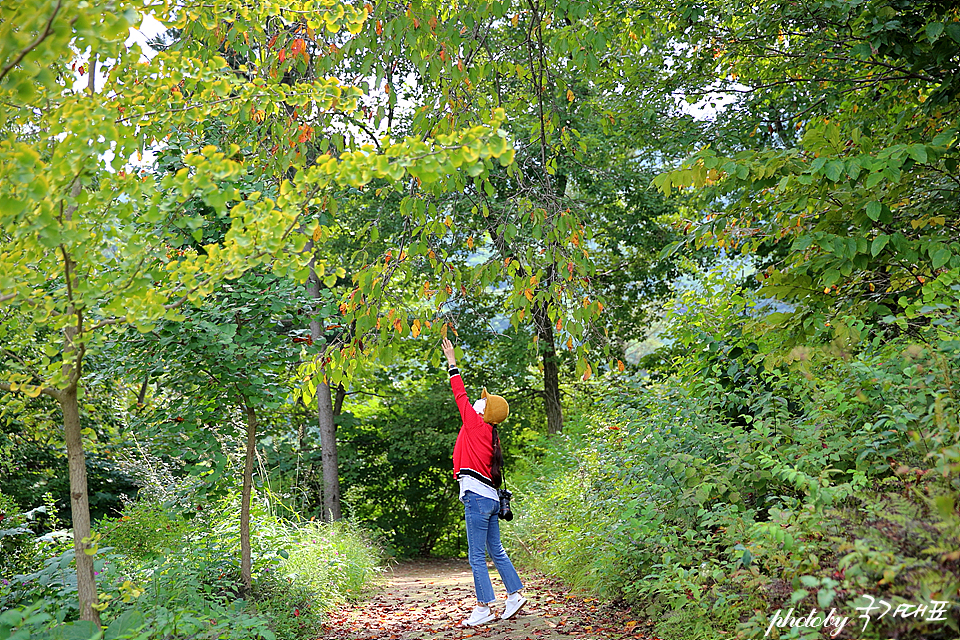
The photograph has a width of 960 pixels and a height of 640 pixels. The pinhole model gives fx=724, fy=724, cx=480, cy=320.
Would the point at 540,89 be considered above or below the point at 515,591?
above

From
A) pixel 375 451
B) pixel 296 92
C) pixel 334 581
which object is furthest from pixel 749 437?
pixel 375 451

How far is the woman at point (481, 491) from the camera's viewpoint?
5.38 m

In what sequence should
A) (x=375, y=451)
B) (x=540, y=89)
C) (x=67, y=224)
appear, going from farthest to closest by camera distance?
(x=375, y=451) < (x=540, y=89) < (x=67, y=224)

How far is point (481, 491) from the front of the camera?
17.6ft

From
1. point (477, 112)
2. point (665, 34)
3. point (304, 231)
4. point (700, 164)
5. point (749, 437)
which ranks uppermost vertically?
point (665, 34)

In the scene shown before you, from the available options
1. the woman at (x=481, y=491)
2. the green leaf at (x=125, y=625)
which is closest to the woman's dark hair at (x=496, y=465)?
the woman at (x=481, y=491)

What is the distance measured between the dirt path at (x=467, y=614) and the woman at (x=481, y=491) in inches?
8.9

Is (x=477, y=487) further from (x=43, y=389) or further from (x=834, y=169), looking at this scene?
(x=834, y=169)

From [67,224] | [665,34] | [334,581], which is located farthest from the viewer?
[665,34]

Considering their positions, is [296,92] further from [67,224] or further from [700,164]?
[700,164]

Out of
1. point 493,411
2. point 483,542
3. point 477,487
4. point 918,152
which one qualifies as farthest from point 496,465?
point 918,152

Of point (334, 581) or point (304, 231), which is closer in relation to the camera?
point (304, 231)

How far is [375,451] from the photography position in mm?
16156

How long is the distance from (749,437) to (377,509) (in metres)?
13.4
